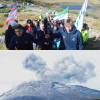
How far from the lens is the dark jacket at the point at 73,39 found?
327 centimetres

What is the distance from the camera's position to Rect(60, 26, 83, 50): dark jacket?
3271mm

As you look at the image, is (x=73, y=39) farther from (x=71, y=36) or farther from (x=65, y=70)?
(x=65, y=70)

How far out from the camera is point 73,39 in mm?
3299

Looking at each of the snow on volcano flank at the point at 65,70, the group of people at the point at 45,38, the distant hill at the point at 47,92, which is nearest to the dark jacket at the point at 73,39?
the group of people at the point at 45,38

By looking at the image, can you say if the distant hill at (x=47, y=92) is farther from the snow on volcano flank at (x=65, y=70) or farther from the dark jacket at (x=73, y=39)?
the dark jacket at (x=73, y=39)

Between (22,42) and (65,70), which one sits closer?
(65,70)

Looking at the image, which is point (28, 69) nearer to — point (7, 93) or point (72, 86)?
point (7, 93)

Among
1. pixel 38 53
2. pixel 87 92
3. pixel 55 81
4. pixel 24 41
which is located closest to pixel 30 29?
pixel 24 41

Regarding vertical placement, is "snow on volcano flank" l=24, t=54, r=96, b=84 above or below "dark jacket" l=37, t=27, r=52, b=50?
below

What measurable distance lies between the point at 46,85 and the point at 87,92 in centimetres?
74

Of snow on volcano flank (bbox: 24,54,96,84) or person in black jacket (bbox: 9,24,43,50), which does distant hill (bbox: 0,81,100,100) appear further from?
person in black jacket (bbox: 9,24,43,50)

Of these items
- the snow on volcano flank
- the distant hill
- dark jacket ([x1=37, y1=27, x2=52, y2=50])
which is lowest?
the distant hill

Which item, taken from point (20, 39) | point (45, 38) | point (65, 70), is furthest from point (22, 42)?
point (65, 70)

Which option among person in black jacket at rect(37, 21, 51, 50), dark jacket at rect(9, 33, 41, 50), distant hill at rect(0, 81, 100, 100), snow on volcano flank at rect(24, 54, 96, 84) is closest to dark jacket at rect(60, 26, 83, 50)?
person in black jacket at rect(37, 21, 51, 50)
